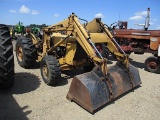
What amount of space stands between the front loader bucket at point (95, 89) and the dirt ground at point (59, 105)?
0.18m

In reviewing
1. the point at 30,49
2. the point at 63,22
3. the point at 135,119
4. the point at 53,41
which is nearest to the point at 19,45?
the point at 30,49

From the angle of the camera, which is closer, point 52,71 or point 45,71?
point 52,71

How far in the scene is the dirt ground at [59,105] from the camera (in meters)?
3.81

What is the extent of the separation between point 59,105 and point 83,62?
2035mm

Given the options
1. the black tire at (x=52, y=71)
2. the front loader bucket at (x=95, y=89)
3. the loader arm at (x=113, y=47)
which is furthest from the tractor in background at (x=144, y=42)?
the black tire at (x=52, y=71)

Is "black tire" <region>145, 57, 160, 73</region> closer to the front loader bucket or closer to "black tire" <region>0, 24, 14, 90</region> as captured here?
the front loader bucket

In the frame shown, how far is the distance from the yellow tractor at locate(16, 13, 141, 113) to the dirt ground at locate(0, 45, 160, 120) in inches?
7.4

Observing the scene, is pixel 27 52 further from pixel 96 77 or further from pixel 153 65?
pixel 153 65

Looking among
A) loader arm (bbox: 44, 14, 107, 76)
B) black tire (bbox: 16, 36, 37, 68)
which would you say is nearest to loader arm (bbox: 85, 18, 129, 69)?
loader arm (bbox: 44, 14, 107, 76)

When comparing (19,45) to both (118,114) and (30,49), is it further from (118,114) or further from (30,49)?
(118,114)

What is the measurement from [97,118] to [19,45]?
442 cm

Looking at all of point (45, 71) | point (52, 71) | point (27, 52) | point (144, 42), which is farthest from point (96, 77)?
point (144, 42)

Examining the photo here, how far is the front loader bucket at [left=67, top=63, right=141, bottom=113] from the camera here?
12.8 feet

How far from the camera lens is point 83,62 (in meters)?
5.95
